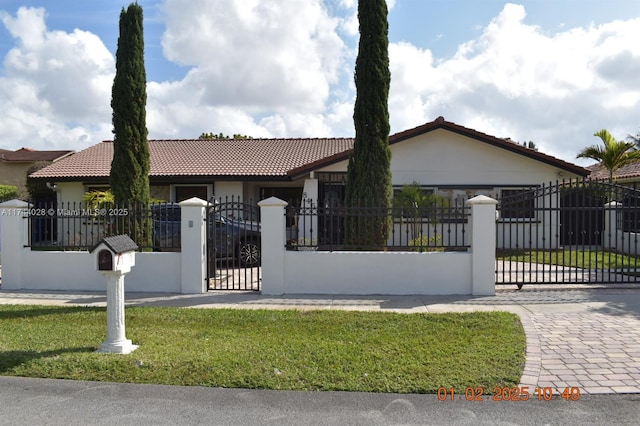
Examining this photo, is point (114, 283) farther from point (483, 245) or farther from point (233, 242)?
point (483, 245)

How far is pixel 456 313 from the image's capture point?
7738 mm

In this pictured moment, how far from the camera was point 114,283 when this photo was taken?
20.0 ft

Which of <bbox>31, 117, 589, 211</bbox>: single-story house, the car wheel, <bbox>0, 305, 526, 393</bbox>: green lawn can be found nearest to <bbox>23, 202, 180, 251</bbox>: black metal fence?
the car wheel

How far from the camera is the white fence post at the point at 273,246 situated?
945cm

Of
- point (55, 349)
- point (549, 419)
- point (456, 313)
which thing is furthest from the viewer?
point (456, 313)

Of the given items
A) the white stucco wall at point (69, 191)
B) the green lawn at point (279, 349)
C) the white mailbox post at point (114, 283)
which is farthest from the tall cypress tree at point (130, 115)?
the white stucco wall at point (69, 191)

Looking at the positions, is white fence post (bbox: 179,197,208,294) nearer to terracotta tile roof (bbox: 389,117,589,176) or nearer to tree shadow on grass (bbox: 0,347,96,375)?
tree shadow on grass (bbox: 0,347,96,375)

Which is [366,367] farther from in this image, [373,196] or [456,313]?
[373,196]

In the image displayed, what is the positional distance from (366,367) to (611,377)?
2.50m

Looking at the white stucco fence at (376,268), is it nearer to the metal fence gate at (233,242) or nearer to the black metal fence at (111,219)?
the metal fence gate at (233,242)

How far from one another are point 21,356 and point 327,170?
39.9 ft

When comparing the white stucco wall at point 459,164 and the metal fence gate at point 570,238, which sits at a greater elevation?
the white stucco wall at point 459,164

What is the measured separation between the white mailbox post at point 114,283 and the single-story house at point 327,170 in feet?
30.5

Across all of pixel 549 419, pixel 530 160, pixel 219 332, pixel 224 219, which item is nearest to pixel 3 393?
pixel 219 332
